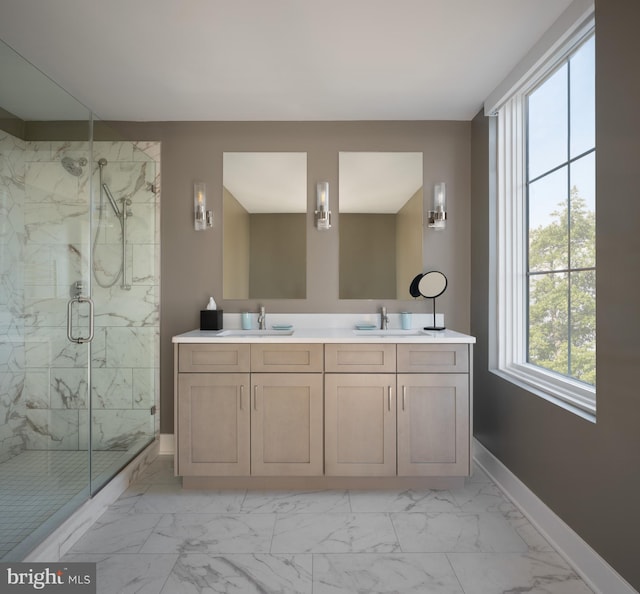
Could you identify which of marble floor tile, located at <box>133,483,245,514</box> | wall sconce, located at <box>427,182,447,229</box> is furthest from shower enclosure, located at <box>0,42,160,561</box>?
wall sconce, located at <box>427,182,447,229</box>

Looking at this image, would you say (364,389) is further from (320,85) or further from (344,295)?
(320,85)

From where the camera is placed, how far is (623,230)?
1.49 metres

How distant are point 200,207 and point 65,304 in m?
1.22

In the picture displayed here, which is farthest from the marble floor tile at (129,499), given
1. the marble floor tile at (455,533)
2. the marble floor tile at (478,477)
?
the marble floor tile at (478,477)

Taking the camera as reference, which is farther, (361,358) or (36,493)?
(361,358)

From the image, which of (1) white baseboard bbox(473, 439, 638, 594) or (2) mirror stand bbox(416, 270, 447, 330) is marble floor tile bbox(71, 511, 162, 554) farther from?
(2) mirror stand bbox(416, 270, 447, 330)

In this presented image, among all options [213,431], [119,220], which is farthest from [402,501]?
[119,220]

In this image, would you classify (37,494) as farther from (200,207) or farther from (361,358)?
(200,207)

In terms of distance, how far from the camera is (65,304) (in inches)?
77.5

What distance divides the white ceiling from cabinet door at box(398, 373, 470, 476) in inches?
70.6

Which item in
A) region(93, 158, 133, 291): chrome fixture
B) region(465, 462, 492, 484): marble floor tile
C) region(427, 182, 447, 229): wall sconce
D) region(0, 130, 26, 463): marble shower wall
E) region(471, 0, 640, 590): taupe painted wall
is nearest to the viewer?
region(471, 0, 640, 590): taupe painted wall

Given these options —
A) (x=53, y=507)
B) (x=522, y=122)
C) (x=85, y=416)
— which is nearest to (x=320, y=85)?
(x=522, y=122)

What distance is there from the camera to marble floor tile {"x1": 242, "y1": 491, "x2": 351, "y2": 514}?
7.23 feet

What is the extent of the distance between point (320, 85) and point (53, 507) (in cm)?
Answer: 257
